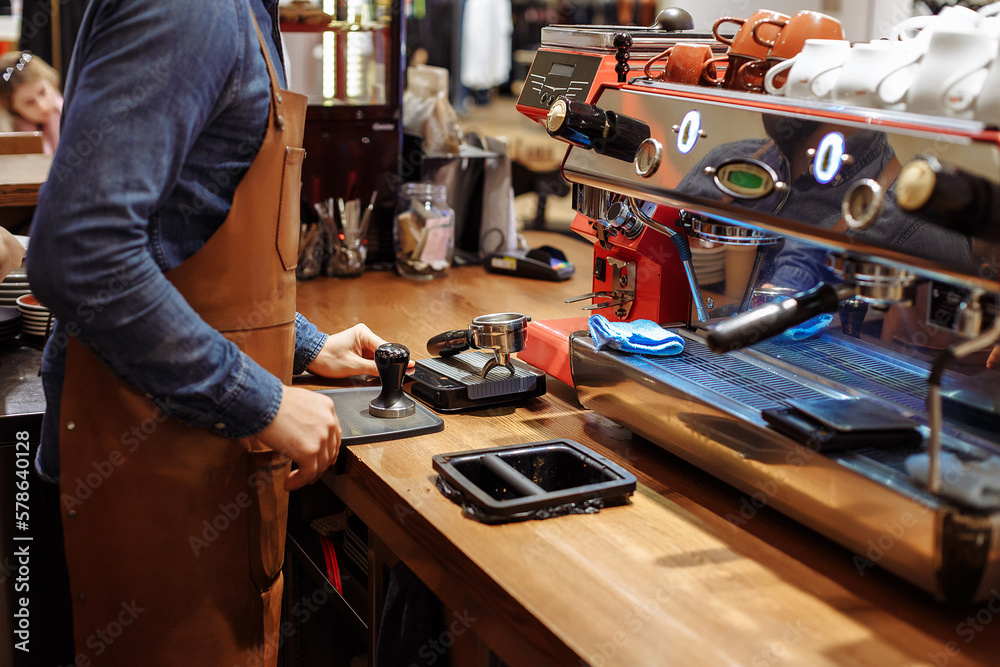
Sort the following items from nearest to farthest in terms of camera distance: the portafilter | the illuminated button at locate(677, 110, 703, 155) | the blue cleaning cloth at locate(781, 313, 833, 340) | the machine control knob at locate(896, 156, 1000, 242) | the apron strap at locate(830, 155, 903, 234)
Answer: the machine control knob at locate(896, 156, 1000, 242) → the apron strap at locate(830, 155, 903, 234) → the illuminated button at locate(677, 110, 703, 155) → the blue cleaning cloth at locate(781, 313, 833, 340) → the portafilter

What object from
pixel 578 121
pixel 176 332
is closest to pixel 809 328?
pixel 578 121

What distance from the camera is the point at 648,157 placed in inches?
47.7

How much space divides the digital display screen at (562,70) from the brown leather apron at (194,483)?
1.64ft

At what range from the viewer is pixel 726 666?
80cm

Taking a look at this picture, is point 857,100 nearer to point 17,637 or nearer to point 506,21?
point 17,637

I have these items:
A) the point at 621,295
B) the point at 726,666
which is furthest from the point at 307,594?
the point at 726,666

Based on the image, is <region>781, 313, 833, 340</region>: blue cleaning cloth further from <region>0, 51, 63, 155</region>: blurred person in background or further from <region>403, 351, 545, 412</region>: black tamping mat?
<region>0, 51, 63, 155</region>: blurred person in background

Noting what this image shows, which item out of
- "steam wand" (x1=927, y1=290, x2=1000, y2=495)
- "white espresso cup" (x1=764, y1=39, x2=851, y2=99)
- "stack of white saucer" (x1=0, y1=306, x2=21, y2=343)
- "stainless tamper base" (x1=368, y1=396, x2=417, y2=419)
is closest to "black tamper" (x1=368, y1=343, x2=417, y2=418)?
"stainless tamper base" (x1=368, y1=396, x2=417, y2=419)

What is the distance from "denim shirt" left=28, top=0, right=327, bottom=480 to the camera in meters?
0.89

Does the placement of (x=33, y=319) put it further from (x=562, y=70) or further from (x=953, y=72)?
(x=953, y=72)

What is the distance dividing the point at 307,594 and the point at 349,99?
56.8 inches

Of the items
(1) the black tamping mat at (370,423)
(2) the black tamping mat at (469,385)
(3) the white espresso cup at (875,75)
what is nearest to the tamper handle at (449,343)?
(2) the black tamping mat at (469,385)

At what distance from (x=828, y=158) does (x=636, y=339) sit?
0.42m

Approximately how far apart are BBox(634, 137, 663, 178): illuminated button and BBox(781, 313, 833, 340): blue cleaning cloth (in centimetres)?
31
